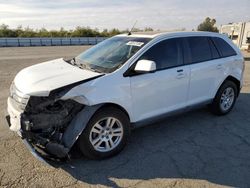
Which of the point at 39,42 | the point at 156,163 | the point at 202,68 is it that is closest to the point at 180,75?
the point at 202,68

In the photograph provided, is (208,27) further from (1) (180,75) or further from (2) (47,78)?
(2) (47,78)

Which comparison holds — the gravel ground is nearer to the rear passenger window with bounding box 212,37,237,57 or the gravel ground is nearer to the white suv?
the white suv

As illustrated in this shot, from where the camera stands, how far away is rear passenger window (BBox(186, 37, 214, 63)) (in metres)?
4.65

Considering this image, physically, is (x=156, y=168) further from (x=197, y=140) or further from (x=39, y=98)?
(x=39, y=98)

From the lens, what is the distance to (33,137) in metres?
3.24

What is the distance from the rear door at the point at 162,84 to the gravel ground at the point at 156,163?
1.83ft

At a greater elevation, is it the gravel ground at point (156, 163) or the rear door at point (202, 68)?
the rear door at point (202, 68)

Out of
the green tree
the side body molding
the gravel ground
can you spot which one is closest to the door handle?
the gravel ground

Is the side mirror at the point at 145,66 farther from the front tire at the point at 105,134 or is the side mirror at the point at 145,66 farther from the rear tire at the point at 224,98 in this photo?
the rear tire at the point at 224,98

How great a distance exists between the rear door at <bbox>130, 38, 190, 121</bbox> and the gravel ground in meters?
0.56

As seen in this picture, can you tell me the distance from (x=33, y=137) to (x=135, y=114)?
1511 mm

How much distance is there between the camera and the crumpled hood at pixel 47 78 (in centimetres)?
325

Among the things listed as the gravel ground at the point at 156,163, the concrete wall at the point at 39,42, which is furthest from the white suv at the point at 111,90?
the concrete wall at the point at 39,42

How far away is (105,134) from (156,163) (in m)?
0.85
